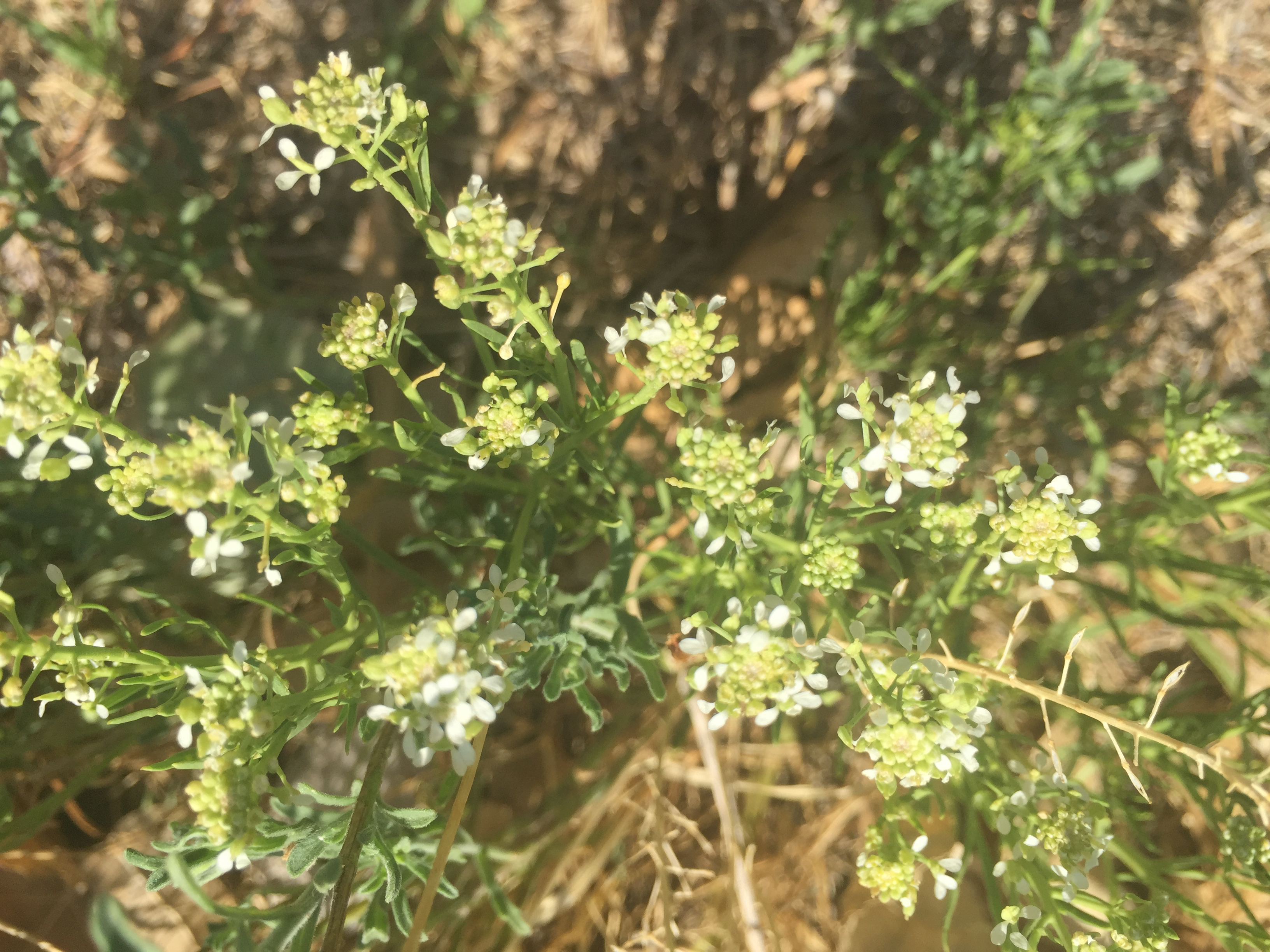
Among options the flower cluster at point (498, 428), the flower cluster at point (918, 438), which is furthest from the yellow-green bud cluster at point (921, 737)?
the flower cluster at point (498, 428)

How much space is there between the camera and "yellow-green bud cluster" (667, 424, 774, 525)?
61.7 inches

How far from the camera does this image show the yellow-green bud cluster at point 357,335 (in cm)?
156

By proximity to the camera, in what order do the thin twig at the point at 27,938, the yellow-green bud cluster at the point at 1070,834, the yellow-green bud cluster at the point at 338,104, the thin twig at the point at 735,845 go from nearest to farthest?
the yellow-green bud cluster at the point at 338,104, the yellow-green bud cluster at the point at 1070,834, the thin twig at the point at 27,938, the thin twig at the point at 735,845

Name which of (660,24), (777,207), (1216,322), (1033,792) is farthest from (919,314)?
(1033,792)

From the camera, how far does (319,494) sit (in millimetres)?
1461

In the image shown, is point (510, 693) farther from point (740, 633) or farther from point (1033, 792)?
point (1033, 792)

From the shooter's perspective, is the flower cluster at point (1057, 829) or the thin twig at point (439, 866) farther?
the thin twig at point (439, 866)

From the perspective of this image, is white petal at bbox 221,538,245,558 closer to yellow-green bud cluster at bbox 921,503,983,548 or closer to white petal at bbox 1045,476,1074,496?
yellow-green bud cluster at bbox 921,503,983,548

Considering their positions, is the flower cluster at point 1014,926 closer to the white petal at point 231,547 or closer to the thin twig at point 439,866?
the thin twig at point 439,866

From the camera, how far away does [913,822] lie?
1.69 meters

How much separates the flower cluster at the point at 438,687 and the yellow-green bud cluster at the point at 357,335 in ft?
1.67

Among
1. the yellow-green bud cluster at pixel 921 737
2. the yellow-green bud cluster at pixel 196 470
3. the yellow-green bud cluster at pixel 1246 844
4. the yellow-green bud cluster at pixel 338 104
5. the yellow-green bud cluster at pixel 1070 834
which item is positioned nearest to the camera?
the yellow-green bud cluster at pixel 196 470

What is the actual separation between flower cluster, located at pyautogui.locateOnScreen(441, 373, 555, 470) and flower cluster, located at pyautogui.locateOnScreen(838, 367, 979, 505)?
600 mm

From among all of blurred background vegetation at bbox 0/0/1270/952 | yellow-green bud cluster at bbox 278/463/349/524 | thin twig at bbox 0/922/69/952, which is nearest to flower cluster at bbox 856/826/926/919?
blurred background vegetation at bbox 0/0/1270/952
